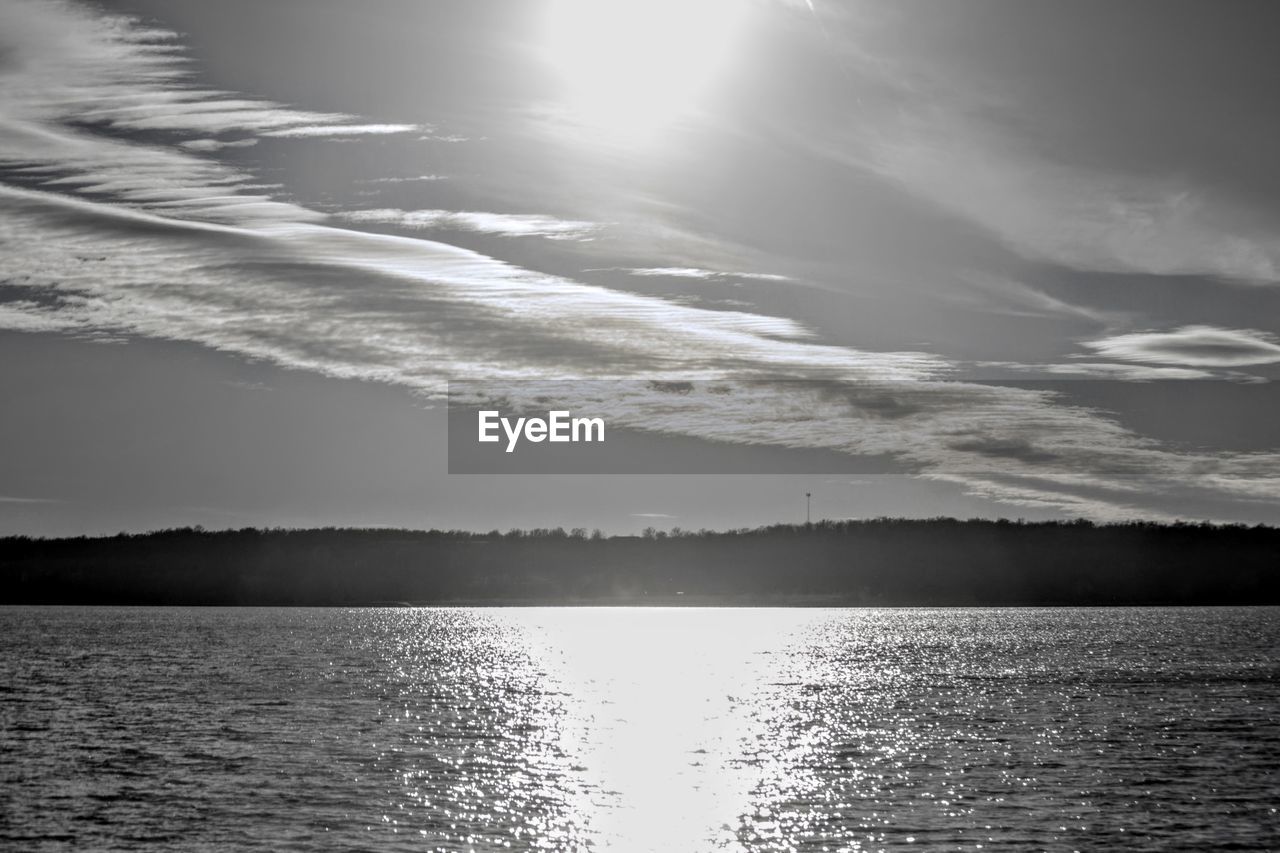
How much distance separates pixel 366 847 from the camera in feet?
190

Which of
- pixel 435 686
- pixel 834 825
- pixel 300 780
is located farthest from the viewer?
pixel 435 686

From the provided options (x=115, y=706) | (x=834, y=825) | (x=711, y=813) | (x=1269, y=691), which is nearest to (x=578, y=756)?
(x=711, y=813)

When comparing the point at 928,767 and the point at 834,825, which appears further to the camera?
the point at 928,767

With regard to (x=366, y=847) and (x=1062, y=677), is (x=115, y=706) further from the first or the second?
(x=1062, y=677)

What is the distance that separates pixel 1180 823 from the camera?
65.1 meters

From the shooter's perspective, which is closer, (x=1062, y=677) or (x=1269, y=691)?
(x=1269, y=691)

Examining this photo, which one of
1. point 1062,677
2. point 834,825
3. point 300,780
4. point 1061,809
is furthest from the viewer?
point 1062,677

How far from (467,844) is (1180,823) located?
1435 inches

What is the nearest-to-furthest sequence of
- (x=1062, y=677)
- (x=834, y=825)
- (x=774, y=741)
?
(x=834, y=825)
(x=774, y=741)
(x=1062, y=677)

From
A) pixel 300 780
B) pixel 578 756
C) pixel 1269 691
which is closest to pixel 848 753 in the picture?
pixel 578 756

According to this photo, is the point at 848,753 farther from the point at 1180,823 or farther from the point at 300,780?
the point at 300,780

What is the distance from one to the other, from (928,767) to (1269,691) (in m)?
85.4

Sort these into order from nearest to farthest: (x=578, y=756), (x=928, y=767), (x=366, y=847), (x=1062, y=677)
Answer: (x=366, y=847) → (x=928, y=767) → (x=578, y=756) → (x=1062, y=677)

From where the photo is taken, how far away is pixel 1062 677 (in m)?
175
